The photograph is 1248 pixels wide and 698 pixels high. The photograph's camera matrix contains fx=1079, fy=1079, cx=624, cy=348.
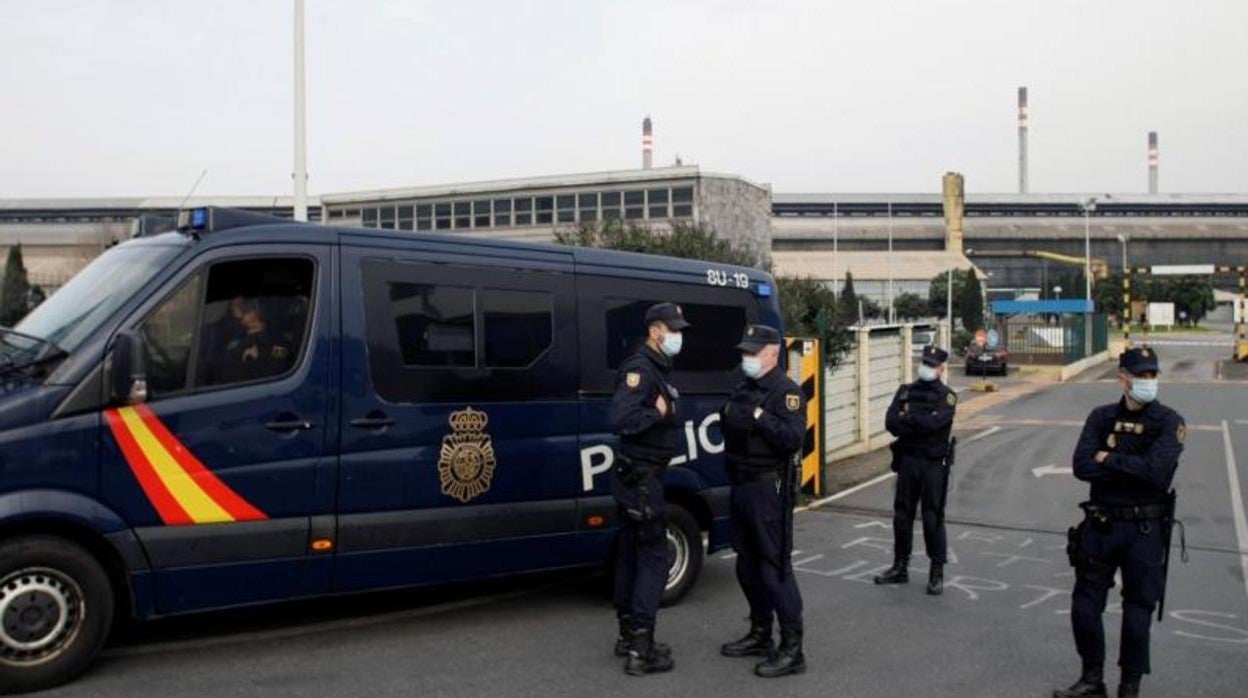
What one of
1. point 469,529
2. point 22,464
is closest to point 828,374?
point 469,529

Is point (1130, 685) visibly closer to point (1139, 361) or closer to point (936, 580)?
point (1139, 361)

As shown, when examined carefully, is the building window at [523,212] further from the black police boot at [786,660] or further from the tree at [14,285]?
the black police boot at [786,660]

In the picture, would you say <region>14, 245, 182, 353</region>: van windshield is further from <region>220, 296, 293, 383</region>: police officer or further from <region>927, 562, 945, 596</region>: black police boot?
<region>927, 562, 945, 596</region>: black police boot

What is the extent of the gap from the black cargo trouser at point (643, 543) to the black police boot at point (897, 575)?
2910 millimetres

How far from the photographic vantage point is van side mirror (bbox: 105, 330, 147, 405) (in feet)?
17.2

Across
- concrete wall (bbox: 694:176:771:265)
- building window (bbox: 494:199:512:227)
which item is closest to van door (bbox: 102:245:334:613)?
concrete wall (bbox: 694:176:771:265)

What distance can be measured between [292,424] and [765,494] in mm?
2614

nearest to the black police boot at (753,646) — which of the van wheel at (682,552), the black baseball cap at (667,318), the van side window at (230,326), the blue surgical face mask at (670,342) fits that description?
the van wheel at (682,552)

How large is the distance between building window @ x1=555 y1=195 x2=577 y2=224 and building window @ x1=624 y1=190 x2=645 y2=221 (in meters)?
2.79

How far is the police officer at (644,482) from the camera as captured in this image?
5.84 m

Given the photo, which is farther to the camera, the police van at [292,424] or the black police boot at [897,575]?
the black police boot at [897,575]

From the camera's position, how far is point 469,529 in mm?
6422

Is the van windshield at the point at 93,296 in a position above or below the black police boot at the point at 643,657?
above

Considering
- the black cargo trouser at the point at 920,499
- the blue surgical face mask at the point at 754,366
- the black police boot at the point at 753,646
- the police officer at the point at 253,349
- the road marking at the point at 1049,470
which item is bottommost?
the road marking at the point at 1049,470
